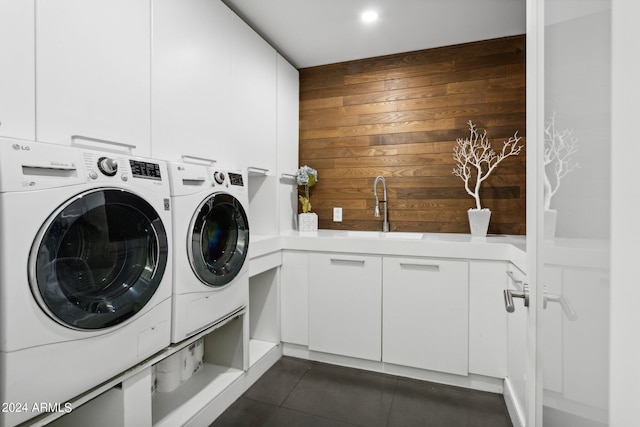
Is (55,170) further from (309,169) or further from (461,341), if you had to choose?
(461,341)

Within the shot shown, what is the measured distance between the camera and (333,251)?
235cm

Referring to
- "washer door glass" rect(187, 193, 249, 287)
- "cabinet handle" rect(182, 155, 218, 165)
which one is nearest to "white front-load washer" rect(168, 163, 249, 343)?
"washer door glass" rect(187, 193, 249, 287)

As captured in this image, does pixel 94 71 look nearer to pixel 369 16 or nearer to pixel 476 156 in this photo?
pixel 369 16

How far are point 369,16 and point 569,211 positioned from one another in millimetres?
2189

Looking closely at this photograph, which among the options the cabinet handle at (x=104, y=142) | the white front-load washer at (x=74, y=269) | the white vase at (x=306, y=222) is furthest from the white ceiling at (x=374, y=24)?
the white front-load washer at (x=74, y=269)

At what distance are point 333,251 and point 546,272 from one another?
1.68m

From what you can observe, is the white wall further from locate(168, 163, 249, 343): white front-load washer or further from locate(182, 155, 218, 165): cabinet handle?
locate(182, 155, 218, 165): cabinet handle

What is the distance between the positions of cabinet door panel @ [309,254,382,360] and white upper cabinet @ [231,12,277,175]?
880mm

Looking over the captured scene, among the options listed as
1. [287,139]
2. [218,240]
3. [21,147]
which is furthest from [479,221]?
[21,147]

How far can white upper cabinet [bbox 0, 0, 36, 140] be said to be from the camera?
3.26 ft

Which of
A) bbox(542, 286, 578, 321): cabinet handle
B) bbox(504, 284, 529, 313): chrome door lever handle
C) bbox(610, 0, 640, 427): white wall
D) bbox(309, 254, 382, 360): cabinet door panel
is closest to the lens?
bbox(610, 0, 640, 427): white wall

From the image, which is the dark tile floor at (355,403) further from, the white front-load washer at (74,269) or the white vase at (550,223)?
the white vase at (550,223)

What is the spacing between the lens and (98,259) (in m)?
1.15

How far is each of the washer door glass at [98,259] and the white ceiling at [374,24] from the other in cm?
165
